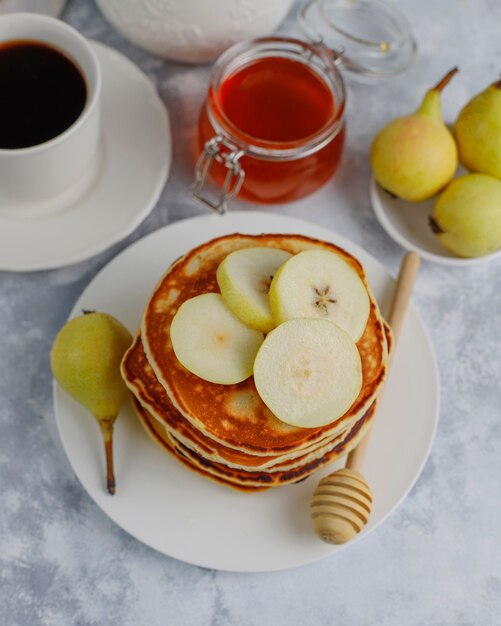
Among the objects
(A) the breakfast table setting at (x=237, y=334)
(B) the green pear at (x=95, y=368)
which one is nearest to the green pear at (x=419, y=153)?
(A) the breakfast table setting at (x=237, y=334)

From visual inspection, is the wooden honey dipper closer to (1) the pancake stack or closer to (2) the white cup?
(1) the pancake stack

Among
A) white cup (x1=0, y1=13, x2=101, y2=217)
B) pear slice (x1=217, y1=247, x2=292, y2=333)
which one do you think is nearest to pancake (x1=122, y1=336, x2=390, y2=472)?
pear slice (x1=217, y1=247, x2=292, y2=333)

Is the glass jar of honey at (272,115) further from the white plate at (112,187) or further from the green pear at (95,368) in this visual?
the green pear at (95,368)

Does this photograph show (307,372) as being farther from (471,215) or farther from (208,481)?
(471,215)

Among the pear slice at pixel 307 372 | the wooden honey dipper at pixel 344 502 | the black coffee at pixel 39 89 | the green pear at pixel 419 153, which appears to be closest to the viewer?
the pear slice at pixel 307 372

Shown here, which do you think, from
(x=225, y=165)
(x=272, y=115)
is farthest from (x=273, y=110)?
(x=225, y=165)

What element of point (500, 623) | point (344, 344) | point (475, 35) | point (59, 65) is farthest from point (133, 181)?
point (500, 623)

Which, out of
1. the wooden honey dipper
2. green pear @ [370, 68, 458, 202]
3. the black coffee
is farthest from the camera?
green pear @ [370, 68, 458, 202]
